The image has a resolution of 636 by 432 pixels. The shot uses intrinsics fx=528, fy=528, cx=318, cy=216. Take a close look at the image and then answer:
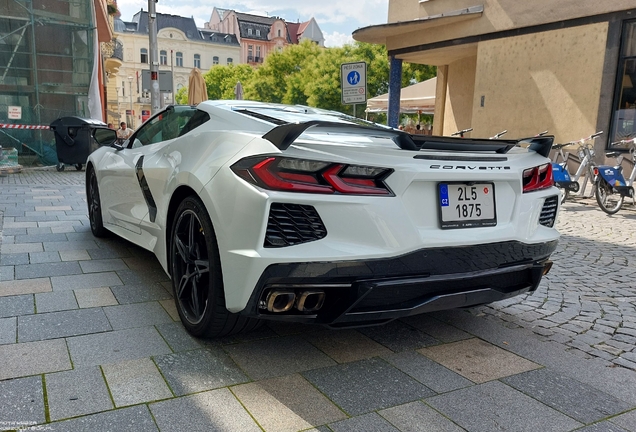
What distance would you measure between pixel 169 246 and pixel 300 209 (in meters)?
1.30

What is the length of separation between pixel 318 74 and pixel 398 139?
36815 millimetres

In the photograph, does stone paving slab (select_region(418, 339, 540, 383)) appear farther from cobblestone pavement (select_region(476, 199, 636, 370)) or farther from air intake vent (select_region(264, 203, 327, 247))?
air intake vent (select_region(264, 203, 327, 247))

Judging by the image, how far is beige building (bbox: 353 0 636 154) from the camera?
10922 mm

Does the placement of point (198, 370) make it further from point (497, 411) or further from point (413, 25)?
point (413, 25)

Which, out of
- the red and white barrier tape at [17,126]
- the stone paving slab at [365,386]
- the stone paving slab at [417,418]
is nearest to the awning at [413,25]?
the red and white barrier tape at [17,126]

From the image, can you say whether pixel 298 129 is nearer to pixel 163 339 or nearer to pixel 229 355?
pixel 229 355

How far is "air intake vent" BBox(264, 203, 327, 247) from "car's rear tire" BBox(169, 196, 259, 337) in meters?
0.44

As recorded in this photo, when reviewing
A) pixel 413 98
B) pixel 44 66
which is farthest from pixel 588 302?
pixel 44 66

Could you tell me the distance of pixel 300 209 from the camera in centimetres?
228

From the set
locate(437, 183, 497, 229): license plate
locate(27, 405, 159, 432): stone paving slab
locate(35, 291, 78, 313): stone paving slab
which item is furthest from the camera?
locate(35, 291, 78, 313): stone paving slab

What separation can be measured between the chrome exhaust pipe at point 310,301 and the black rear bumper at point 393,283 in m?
0.02

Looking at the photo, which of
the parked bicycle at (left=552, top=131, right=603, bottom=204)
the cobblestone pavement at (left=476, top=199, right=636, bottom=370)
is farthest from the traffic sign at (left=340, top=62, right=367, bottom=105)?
the cobblestone pavement at (left=476, top=199, right=636, bottom=370)

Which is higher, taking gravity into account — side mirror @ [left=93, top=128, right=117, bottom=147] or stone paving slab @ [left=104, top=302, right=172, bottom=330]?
side mirror @ [left=93, top=128, right=117, bottom=147]

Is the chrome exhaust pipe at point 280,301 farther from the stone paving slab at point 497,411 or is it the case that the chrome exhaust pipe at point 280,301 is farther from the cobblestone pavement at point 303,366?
the stone paving slab at point 497,411
